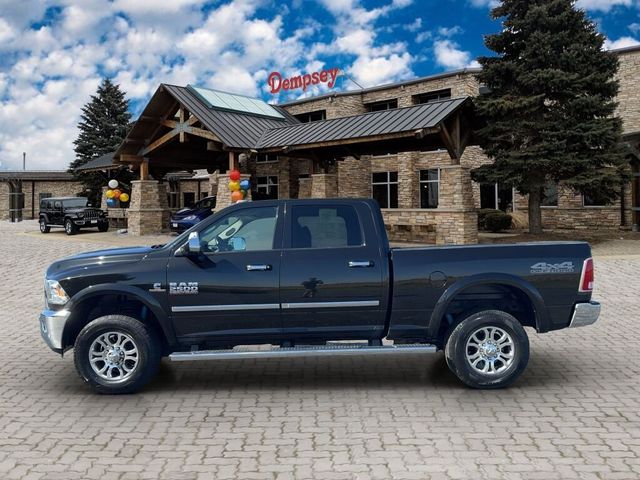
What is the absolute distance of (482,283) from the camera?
244 inches

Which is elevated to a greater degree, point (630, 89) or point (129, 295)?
point (630, 89)

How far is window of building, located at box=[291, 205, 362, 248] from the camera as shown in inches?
251

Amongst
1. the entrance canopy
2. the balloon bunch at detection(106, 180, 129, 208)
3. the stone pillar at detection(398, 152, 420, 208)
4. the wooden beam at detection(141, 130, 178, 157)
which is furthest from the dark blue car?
the stone pillar at detection(398, 152, 420, 208)

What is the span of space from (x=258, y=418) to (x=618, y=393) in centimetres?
343

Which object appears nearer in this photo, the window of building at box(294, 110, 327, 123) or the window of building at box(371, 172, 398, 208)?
the window of building at box(371, 172, 398, 208)

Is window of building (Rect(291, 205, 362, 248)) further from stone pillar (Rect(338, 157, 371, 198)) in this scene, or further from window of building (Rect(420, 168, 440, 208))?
stone pillar (Rect(338, 157, 371, 198))

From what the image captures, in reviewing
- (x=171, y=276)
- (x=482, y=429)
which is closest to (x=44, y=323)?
(x=171, y=276)

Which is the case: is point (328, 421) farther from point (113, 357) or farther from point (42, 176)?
point (42, 176)

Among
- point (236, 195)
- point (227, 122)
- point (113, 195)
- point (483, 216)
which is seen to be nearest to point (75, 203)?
point (113, 195)

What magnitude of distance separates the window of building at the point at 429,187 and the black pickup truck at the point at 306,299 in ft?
96.7

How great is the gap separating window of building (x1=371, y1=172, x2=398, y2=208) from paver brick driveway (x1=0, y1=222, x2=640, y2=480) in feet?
96.1

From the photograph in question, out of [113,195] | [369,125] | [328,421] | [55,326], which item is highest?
[369,125]

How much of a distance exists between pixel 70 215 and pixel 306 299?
29.3m

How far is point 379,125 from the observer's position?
73.9 ft
